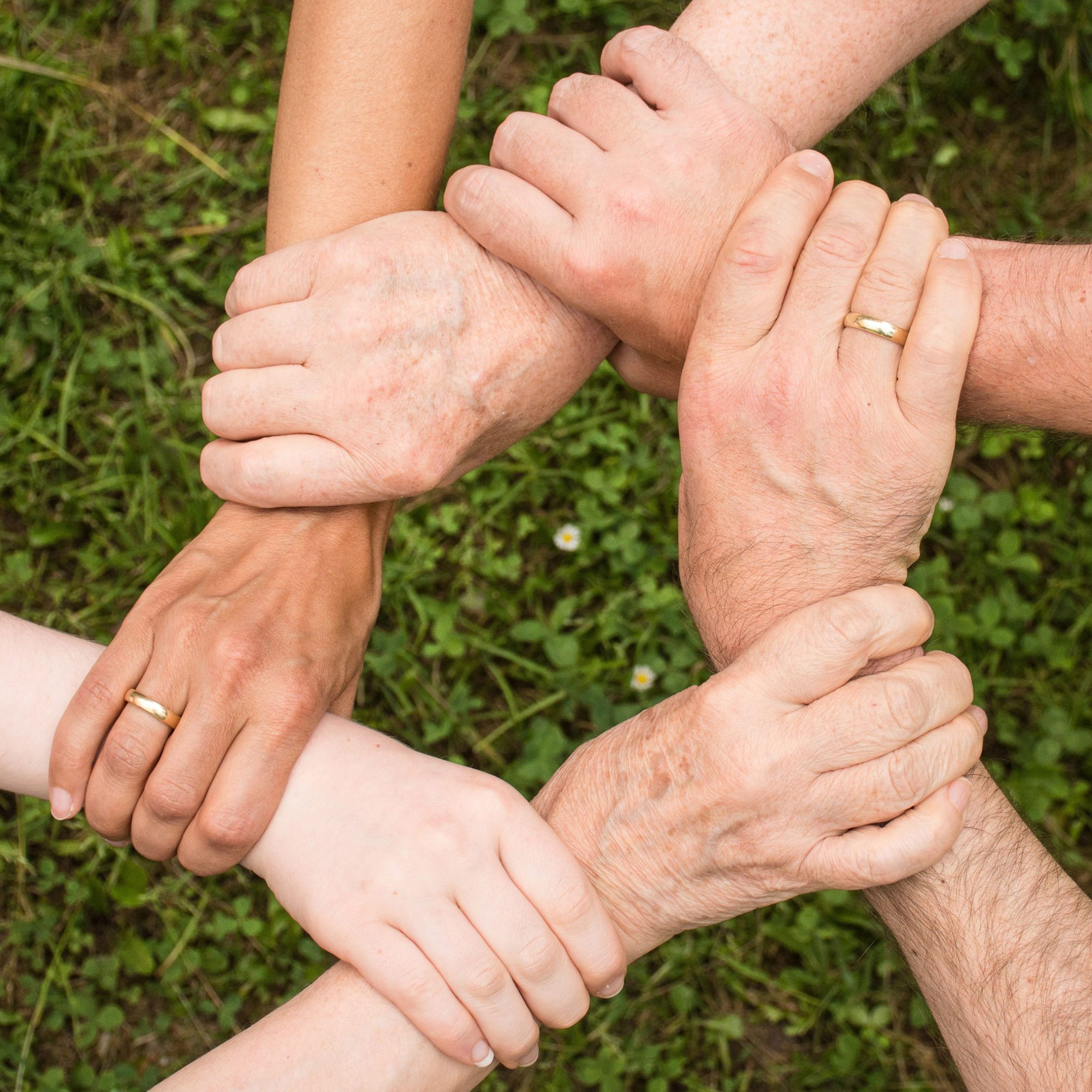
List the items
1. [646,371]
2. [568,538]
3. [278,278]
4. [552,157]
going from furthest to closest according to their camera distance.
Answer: [568,538] < [646,371] < [278,278] < [552,157]

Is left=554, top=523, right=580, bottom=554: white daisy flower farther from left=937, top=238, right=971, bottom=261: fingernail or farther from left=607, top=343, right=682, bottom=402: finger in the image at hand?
left=937, top=238, right=971, bottom=261: fingernail

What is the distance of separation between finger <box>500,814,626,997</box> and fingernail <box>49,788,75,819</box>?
87 cm

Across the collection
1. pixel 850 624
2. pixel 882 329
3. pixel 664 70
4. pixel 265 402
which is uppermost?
pixel 664 70

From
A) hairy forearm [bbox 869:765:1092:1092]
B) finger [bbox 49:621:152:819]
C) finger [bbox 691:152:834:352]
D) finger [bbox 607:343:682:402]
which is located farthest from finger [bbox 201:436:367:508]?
hairy forearm [bbox 869:765:1092:1092]

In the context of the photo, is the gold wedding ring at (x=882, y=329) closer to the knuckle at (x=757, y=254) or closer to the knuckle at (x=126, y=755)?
the knuckle at (x=757, y=254)

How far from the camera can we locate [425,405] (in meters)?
2.05

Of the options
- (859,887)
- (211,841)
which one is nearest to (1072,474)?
(859,887)

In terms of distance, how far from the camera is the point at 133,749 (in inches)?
73.5

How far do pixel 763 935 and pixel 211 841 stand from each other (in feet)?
5.92

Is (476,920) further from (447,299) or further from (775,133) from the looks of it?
(775,133)

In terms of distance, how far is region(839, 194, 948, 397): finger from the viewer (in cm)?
173

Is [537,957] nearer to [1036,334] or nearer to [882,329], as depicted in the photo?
[882,329]

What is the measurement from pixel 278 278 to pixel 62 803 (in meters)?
1.17

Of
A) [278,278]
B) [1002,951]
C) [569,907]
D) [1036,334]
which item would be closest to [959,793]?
[1002,951]
